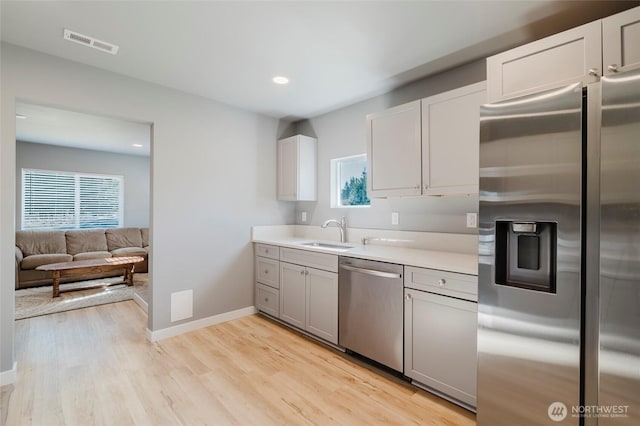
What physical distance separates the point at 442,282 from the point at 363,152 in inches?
69.8

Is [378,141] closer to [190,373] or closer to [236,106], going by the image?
[236,106]

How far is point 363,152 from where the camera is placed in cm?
326

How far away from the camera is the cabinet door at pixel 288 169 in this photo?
367 centimetres

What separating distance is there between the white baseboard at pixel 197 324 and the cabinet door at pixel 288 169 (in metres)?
1.49

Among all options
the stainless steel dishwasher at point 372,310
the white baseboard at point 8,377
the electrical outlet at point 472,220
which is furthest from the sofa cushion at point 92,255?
the electrical outlet at point 472,220

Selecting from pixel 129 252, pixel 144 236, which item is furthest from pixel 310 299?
pixel 144 236

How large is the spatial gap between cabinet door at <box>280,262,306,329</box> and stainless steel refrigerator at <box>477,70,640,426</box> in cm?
172

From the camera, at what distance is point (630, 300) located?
3.93 ft

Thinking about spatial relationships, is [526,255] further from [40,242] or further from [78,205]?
[78,205]

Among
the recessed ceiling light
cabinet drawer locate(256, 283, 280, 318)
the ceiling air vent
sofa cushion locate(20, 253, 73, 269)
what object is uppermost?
the ceiling air vent

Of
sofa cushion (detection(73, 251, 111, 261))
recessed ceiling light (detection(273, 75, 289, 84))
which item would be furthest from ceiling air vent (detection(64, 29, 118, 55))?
sofa cushion (detection(73, 251, 111, 261))

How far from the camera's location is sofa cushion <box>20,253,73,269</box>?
4.60 m

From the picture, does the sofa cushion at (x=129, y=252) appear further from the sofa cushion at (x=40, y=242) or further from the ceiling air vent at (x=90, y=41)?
the ceiling air vent at (x=90, y=41)

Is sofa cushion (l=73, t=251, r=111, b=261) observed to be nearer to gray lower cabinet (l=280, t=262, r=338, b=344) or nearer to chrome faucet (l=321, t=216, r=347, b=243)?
gray lower cabinet (l=280, t=262, r=338, b=344)
